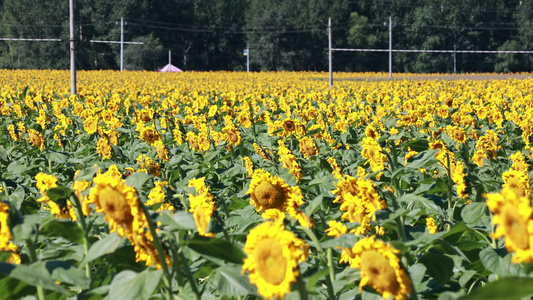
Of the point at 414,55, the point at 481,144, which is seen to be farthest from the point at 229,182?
the point at 414,55

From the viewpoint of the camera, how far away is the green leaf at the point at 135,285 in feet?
4.96

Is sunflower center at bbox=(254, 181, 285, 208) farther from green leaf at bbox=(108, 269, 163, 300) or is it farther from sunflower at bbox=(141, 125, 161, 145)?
sunflower at bbox=(141, 125, 161, 145)

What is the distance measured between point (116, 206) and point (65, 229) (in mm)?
304

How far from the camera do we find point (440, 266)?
80.3 inches

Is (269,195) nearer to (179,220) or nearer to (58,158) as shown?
(179,220)

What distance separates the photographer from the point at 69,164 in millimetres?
4785

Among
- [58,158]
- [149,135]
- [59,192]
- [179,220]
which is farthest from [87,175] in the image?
[149,135]

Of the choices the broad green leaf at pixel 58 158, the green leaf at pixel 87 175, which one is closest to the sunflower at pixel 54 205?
the green leaf at pixel 87 175

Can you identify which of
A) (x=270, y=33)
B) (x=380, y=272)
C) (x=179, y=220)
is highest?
(x=270, y=33)

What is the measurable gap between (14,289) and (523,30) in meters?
79.3

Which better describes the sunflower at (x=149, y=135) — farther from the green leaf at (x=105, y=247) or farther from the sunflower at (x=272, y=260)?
the sunflower at (x=272, y=260)

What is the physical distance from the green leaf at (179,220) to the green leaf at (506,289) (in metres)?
0.69

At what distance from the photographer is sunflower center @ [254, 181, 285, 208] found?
2.33 meters

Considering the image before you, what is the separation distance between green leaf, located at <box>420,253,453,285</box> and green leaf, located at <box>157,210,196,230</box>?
2.74ft
